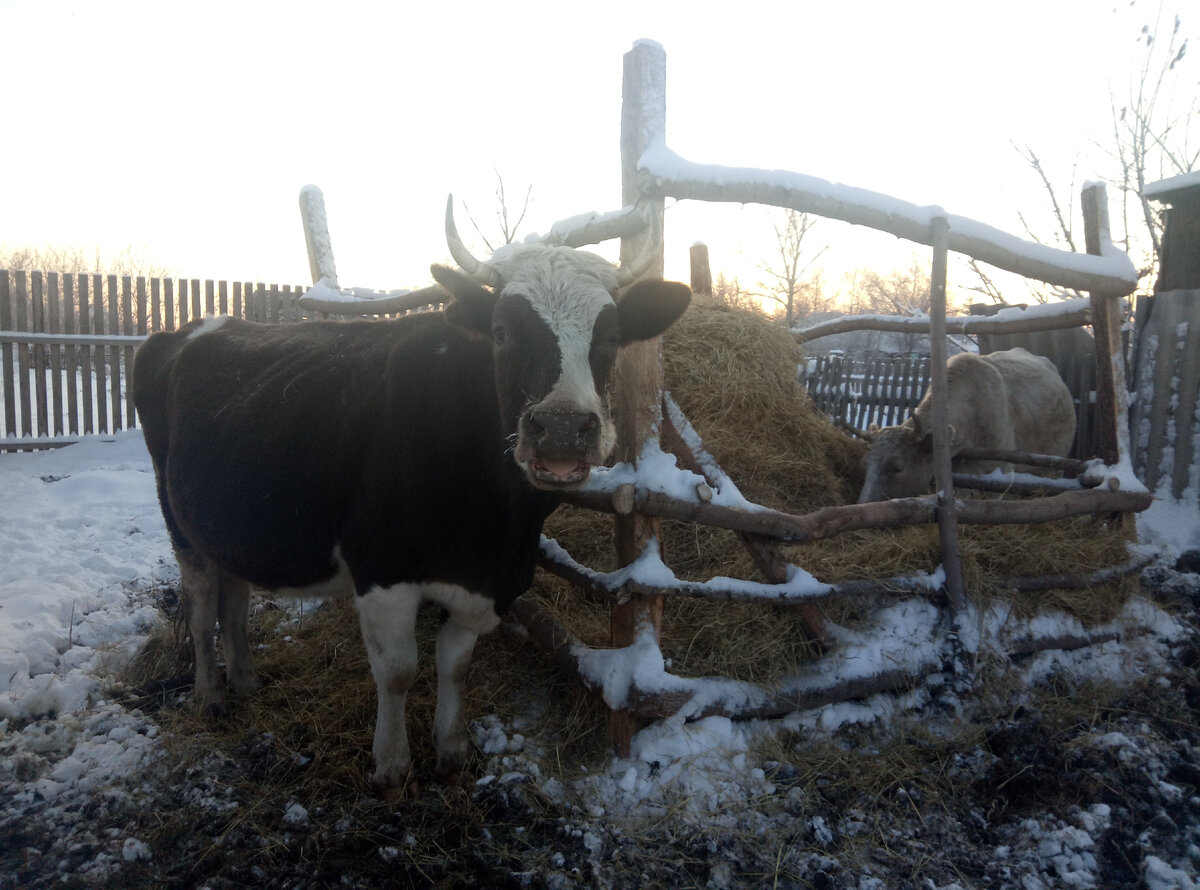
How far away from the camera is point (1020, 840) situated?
2.77 m

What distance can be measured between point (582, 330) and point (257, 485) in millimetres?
1759

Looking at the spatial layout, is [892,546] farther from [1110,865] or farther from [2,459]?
[2,459]

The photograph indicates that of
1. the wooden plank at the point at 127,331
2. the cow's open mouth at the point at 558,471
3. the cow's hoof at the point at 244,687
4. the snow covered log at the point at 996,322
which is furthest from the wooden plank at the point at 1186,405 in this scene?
the wooden plank at the point at 127,331

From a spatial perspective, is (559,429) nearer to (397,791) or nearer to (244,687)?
(397,791)

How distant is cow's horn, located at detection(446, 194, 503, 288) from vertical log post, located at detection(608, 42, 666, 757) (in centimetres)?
67

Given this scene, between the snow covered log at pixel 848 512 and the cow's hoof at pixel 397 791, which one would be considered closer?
the cow's hoof at pixel 397 791

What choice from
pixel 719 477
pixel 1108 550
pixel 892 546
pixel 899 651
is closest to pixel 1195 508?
pixel 1108 550

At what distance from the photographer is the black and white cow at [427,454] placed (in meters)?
2.74

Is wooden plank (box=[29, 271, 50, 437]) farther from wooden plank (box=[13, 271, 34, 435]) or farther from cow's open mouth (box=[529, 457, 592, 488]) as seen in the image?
cow's open mouth (box=[529, 457, 592, 488])

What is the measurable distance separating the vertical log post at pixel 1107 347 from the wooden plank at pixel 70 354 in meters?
12.3

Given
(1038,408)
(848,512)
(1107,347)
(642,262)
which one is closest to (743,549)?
(848,512)

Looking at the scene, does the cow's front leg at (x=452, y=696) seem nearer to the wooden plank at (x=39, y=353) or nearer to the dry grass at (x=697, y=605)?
the dry grass at (x=697, y=605)

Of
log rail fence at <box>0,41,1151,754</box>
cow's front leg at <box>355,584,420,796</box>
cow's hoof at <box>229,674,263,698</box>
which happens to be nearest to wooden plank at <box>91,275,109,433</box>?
log rail fence at <box>0,41,1151,754</box>

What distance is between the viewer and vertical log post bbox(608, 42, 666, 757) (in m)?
3.25
